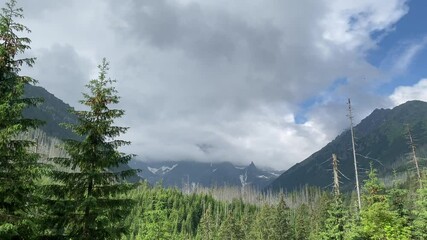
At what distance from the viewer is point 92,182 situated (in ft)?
56.0

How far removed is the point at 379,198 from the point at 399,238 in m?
6.85

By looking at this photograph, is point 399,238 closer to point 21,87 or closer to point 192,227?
point 21,87

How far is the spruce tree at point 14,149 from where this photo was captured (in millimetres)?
14547

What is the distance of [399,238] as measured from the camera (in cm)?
2259

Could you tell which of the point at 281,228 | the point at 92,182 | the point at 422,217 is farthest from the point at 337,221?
the point at 281,228

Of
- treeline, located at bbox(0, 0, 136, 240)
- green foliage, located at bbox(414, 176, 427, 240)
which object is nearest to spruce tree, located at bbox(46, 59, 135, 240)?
treeline, located at bbox(0, 0, 136, 240)

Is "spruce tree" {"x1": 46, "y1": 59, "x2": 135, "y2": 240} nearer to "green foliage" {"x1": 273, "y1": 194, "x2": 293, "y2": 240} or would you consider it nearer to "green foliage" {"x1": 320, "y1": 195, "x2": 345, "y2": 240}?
"green foliage" {"x1": 320, "y1": 195, "x2": 345, "y2": 240}

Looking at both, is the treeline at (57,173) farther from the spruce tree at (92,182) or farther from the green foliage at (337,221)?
the green foliage at (337,221)

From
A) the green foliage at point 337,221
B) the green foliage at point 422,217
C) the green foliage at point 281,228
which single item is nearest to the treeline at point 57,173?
the green foliage at point 337,221

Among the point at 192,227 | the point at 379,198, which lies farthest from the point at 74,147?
the point at 192,227

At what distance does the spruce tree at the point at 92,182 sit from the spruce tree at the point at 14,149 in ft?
4.23

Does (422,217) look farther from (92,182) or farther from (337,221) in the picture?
(92,182)

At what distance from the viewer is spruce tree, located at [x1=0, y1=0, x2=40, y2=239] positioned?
1455 cm

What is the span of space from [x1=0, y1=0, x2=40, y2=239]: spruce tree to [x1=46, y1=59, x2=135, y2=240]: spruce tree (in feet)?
4.23
